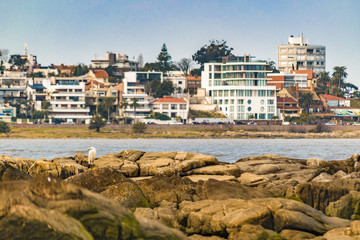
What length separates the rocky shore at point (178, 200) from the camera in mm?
7008

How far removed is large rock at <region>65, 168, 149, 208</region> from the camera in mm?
15984

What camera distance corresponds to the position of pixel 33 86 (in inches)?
5876

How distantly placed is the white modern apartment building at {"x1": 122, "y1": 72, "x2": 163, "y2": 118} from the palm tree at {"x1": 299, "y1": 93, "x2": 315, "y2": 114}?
36.5 metres

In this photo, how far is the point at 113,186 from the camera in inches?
641

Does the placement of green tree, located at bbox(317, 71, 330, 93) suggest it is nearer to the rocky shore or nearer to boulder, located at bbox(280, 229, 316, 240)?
the rocky shore

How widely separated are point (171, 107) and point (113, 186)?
409 ft

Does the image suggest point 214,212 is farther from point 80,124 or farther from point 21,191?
point 80,124

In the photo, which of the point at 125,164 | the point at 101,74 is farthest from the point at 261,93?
the point at 125,164

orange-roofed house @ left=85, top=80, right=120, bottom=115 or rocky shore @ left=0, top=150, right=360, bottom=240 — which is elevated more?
orange-roofed house @ left=85, top=80, right=120, bottom=115

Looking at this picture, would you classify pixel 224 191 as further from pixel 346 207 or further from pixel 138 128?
pixel 138 128

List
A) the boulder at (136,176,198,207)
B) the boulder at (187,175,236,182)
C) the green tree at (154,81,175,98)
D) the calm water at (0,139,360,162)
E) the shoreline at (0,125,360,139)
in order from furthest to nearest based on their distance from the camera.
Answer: the green tree at (154,81,175,98)
the shoreline at (0,125,360,139)
the calm water at (0,139,360,162)
the boulder at (187,175,236,182)
the boulder at (136,176,198,207)

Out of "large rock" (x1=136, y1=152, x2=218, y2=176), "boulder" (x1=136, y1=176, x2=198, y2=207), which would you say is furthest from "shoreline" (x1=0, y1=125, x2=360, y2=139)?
"boulder" (x1=136, y1=176, x2=198, y2=207)

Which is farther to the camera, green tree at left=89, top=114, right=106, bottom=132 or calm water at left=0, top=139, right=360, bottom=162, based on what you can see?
green tree at left=89, top=114, right=106, bottom=132

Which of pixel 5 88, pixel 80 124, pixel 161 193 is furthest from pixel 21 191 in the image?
pixel 5 88
